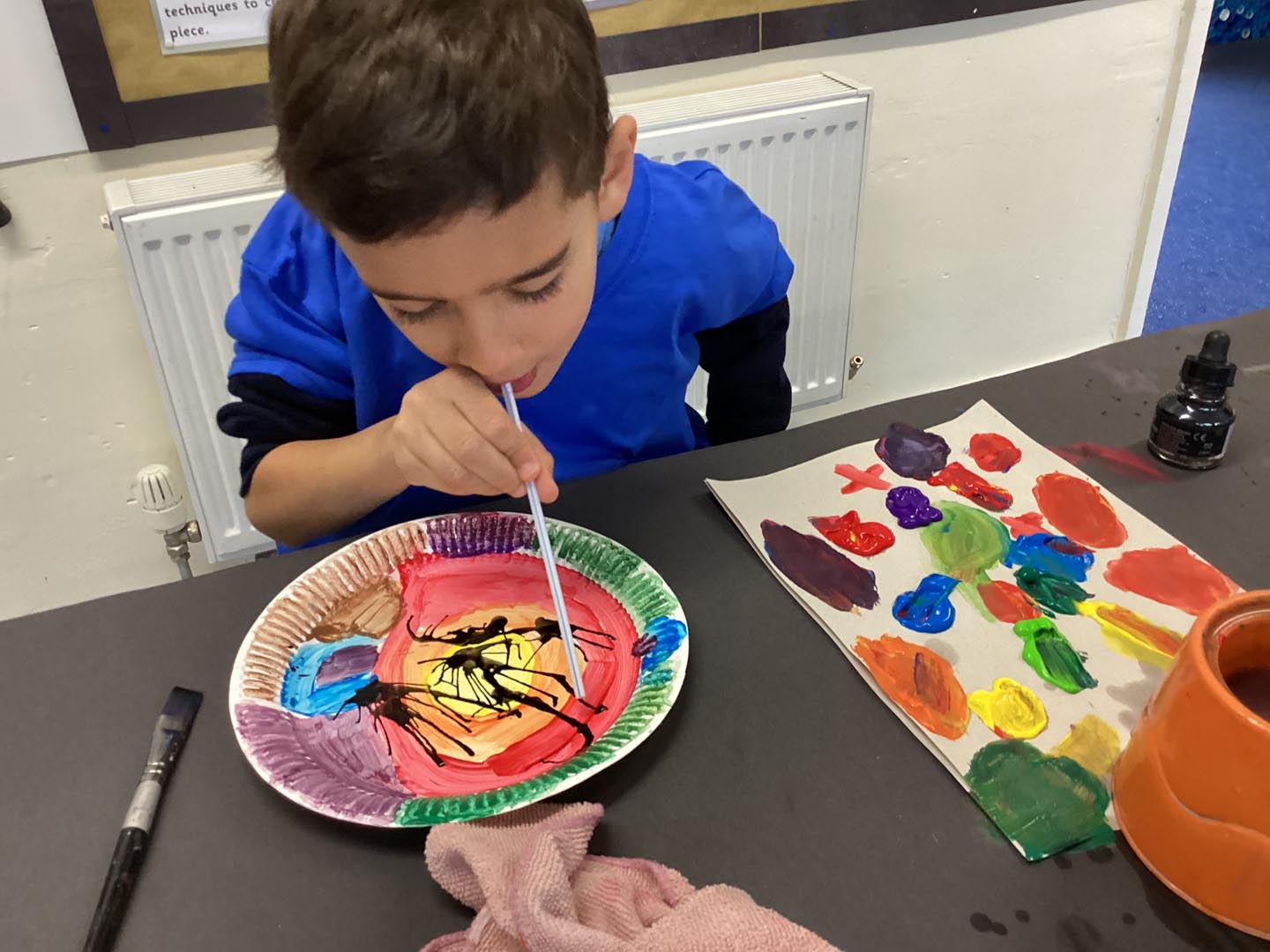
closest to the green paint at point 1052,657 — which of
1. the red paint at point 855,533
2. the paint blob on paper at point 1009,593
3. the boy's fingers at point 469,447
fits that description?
the paint blob on paper at point 1009,593

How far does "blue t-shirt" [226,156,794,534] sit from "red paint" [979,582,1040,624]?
13.1 inches

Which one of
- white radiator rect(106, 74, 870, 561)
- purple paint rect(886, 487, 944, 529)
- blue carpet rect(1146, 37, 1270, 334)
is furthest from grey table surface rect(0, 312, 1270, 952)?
blue carpet rect(1146, 37, 1270, 334)

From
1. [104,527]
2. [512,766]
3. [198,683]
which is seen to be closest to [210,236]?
[104,527]

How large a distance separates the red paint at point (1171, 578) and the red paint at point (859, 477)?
0.16 meters

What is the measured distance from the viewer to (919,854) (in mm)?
461

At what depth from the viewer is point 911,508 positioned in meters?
0.68

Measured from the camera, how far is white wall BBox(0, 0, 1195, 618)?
1119mm

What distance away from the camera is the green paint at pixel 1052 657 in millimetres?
544

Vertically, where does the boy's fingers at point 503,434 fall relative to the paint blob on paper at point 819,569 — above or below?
above

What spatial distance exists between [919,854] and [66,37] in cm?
105

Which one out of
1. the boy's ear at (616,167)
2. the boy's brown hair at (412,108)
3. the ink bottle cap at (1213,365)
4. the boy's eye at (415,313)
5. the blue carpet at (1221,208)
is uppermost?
the boy's brown hair at (412,108)

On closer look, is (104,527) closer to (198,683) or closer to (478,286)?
(198,683)

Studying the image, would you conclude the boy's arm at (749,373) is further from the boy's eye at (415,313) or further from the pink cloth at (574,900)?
the pink cloth at (574,900)

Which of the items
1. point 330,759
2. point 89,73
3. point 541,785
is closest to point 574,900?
point 541,785
